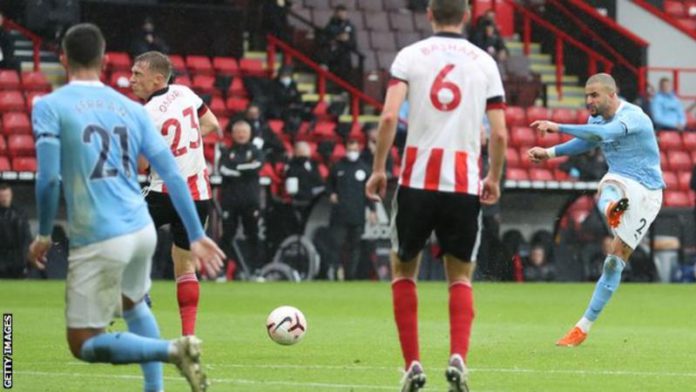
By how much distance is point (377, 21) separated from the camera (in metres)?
31.9

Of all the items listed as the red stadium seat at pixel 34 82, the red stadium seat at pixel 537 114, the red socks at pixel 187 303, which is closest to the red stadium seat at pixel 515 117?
the red stadium seat at pixel 537 114

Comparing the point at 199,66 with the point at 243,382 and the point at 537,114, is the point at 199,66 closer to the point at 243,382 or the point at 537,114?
the point at 537,114

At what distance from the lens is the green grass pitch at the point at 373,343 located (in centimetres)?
1088

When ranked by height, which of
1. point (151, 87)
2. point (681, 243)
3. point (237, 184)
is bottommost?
point (681, 243)

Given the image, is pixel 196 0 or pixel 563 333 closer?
pixel 563 333

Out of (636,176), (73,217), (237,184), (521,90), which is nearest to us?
(73,217)

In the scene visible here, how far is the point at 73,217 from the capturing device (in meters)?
8.38

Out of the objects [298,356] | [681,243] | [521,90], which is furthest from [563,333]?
[521,90]

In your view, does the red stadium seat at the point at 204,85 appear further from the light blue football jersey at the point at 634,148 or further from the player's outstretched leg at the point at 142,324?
the player's outstretched leg at the point at 142,324

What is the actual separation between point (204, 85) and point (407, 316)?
18265 mm

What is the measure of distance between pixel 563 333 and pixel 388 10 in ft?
57.6

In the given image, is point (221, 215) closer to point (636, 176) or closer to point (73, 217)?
point (636, 176)

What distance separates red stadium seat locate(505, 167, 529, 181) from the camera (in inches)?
1092

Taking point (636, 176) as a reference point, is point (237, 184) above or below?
below
